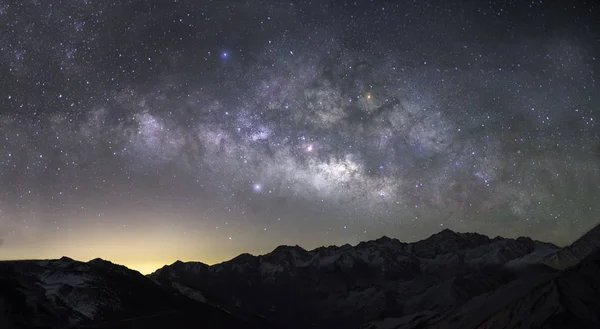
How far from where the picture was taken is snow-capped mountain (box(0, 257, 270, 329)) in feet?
295

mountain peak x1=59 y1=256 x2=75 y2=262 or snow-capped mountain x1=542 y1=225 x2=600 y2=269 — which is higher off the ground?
mountain peak x1=59 y1=256 x2=75 y2=262

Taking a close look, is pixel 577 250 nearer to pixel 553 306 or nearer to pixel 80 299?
pixel 553 306

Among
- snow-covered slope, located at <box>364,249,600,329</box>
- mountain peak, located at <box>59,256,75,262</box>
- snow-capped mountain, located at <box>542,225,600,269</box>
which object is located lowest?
snow-covered slope, located at <box>364,249,600,329</box>

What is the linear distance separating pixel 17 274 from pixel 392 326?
117 m

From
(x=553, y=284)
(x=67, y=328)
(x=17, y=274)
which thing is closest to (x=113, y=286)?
(x=17, y=274)

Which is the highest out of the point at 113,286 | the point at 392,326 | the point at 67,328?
the point at 113,286

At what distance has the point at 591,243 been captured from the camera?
14688 cm

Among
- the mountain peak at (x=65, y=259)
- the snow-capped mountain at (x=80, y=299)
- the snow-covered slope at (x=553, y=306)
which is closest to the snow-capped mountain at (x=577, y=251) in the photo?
the snow-covered slope at (x=553, y=306)

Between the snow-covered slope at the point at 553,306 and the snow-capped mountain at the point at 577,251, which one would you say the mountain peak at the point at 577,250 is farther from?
the snow-covered slope at the point at 553,306

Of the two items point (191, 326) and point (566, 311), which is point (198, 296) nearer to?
point (191, 326)

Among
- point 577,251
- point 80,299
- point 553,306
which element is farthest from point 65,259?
point 577,251

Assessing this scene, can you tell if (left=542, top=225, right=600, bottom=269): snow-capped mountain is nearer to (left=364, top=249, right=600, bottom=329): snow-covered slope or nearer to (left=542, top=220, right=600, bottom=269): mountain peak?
(left=542, top=220, right=600, bottom=269): mountain peak

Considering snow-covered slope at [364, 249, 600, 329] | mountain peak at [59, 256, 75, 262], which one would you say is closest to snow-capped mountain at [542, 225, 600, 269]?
snow-covered slope at [364, 249, 600, 329]

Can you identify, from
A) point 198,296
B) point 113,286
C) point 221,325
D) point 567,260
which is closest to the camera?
point 113,286
